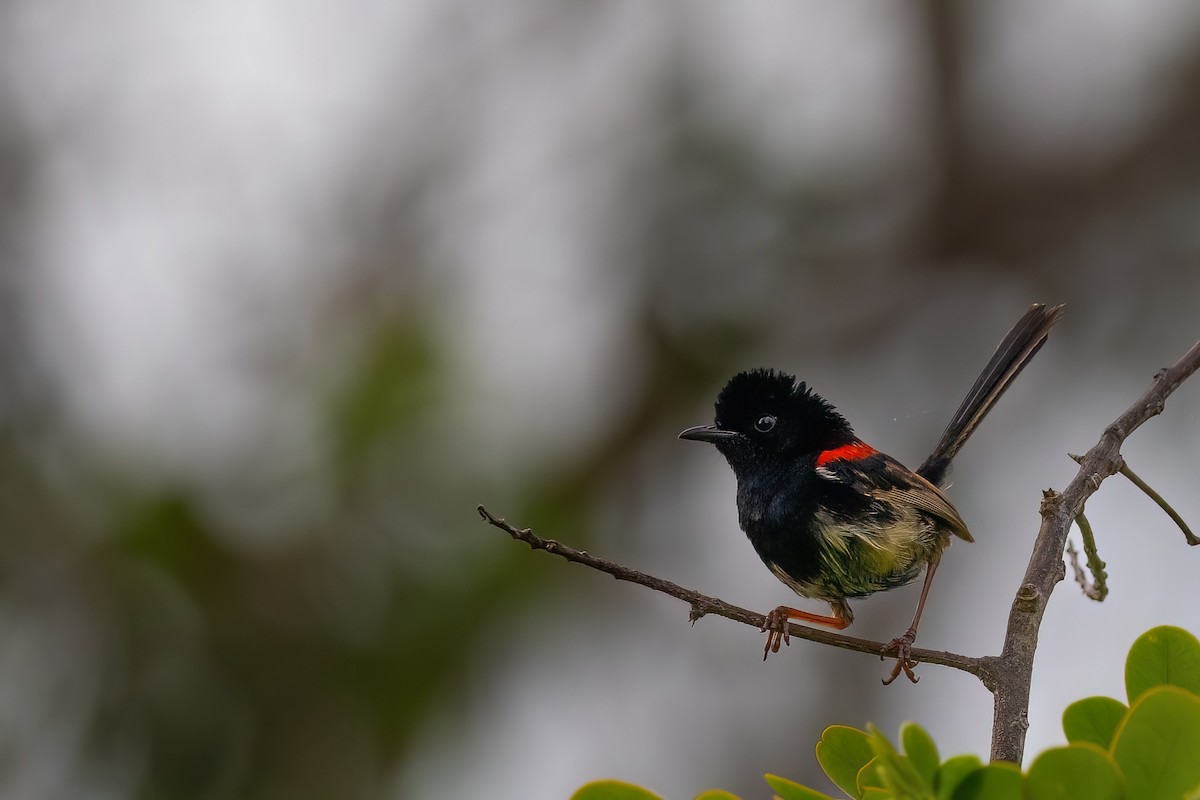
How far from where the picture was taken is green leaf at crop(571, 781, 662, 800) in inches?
51.0

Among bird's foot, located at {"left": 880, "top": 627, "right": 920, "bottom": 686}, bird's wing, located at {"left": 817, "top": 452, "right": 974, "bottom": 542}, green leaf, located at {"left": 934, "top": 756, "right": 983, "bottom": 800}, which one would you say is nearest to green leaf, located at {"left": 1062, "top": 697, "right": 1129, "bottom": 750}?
green leaf, located at {"left": 934, "top": 756, "right": 983, "bottom": 800}

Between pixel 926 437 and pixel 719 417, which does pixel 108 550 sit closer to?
pixel 719 417

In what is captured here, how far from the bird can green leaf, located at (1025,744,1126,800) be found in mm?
1809

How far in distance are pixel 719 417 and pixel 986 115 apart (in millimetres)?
5009

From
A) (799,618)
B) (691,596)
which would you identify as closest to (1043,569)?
(691,596)

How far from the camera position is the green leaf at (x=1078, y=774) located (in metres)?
1.13

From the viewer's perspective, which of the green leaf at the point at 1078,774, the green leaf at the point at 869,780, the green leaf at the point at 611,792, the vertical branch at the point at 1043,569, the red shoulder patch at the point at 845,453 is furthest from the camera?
the red shoulder patch at the point at 845,453

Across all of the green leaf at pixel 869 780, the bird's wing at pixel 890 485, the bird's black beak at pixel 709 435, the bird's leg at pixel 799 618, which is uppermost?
the bird's black beak at pixel 709 435

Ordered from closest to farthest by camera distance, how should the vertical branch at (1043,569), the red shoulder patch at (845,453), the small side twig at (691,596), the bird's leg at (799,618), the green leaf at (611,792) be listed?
the green leaf at (611,792) → the vertical branch at (1043,569) → the small side twig at (691,596) → the bird's leg at (799,618) → the red shoulder patch at (845,453)

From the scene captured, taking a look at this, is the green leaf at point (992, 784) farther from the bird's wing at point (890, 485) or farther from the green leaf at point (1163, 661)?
the bird's wing at point (890, 485)

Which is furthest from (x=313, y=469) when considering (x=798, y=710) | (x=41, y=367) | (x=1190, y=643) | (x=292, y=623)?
(x=1190, y=643)

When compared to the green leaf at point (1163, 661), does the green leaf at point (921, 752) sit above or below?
below

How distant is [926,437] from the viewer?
6.27 m

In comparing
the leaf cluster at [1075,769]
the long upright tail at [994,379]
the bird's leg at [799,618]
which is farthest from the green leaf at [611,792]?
the long upright tail at [994,379]
